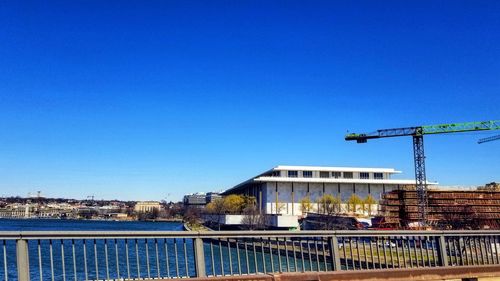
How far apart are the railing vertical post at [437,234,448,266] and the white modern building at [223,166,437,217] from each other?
14262 centimetres

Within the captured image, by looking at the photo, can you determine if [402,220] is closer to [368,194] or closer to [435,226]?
[435,226]

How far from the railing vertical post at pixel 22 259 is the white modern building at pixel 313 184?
147377mm

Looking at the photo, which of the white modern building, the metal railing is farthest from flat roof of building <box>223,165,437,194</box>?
the metal railing

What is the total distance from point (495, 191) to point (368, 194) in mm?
42287

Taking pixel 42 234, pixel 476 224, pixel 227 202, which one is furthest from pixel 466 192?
pixel 42 234

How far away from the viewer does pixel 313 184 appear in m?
160

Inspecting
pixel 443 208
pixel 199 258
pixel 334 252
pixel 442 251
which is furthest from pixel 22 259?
pixel 443 208

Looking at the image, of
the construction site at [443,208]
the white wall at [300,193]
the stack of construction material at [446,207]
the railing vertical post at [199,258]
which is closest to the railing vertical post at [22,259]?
the railing vertical post at [199,258]

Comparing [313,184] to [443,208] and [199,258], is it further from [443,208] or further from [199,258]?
[199,258]

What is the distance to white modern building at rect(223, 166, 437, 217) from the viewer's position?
6211 inches

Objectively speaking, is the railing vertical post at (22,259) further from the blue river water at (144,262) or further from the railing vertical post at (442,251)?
the railing vertical post at (442,251)

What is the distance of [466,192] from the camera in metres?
125

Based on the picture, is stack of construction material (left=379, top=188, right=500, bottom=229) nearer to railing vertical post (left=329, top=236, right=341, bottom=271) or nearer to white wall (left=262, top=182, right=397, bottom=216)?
white wall (left=262, top=182, right=397, bottom=216)

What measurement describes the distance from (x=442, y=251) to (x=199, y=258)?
6060 millimetres
